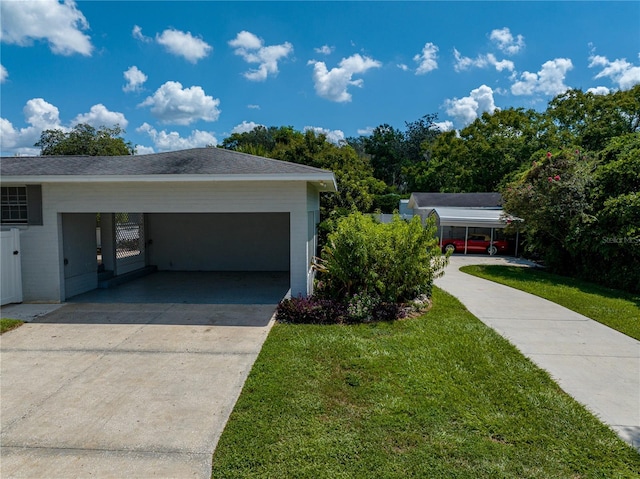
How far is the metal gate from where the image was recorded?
1116cm

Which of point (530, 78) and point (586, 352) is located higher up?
point (530, 78)

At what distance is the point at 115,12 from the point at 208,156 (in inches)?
212

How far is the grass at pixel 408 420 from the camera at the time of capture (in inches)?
120

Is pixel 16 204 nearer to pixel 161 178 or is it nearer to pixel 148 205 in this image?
pixel 148 205

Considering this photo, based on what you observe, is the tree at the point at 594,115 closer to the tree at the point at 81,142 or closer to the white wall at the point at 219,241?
the white wall at the point at 219,241

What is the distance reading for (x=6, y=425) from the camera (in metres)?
3.66

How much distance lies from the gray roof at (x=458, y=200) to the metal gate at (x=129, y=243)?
17.8 m

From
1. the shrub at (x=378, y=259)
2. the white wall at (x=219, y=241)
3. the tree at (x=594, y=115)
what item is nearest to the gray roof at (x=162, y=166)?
the shrub at (x=378, y=259)

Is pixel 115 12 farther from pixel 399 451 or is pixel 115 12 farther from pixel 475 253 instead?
pixel 475 253

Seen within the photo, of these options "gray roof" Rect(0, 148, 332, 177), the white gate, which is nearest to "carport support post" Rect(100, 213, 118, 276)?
"gray roof" Rect(0, 148, 332, 177)

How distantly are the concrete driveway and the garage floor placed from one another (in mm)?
1126

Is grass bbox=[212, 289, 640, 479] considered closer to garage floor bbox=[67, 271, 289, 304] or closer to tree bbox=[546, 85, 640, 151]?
garage floor bbox=[67, 271, 289, 304]

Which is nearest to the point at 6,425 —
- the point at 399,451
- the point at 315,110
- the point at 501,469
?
the point at 399,451

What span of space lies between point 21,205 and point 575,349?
36.4 ft
